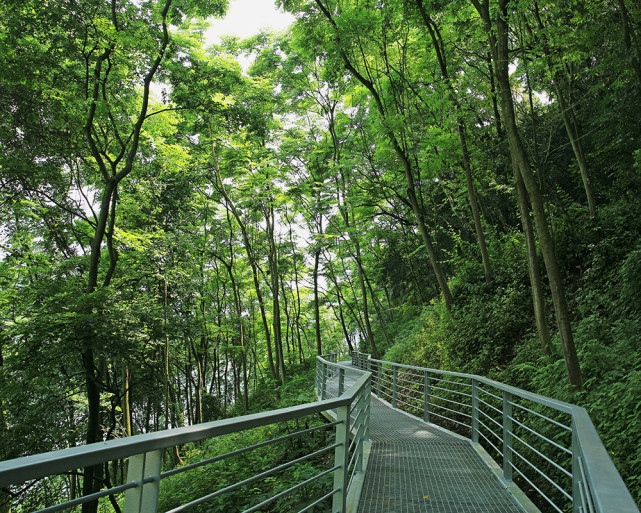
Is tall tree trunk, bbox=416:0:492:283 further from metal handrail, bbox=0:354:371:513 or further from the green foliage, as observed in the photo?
metal handrail, bbox=0:354:371:513

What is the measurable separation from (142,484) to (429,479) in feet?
12.7

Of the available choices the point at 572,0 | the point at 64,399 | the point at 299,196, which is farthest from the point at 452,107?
the point at 64,399

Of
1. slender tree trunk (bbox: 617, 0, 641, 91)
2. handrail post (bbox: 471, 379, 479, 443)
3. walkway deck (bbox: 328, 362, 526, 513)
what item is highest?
slender tree trunk (bbox: 617, 0, 641, 91)

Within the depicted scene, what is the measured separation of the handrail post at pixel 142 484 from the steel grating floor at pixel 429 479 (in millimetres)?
2818

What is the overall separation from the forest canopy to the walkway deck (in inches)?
52.4

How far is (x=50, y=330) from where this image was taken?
314 inches

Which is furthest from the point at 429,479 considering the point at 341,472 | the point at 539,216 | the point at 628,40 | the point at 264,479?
the point at 628,40

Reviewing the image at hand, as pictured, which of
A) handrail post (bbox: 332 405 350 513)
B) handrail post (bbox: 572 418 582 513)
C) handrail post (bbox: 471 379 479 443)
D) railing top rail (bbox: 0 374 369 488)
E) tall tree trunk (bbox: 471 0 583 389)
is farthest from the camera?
handrail post (bbox: 471 379 479 443)

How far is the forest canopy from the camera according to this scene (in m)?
6.86

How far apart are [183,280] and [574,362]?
11.7 m

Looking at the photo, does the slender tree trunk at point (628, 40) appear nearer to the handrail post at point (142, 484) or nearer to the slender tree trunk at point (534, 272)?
the slender tree trunk at point (534, 272)

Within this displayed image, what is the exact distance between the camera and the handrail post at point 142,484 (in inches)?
54.5

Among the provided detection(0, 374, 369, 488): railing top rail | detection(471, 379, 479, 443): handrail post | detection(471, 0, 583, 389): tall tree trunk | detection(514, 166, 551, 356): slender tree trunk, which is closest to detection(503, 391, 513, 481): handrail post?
detection(471, 379, 479, 443): handrail post

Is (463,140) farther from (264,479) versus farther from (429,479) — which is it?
(264,479)
